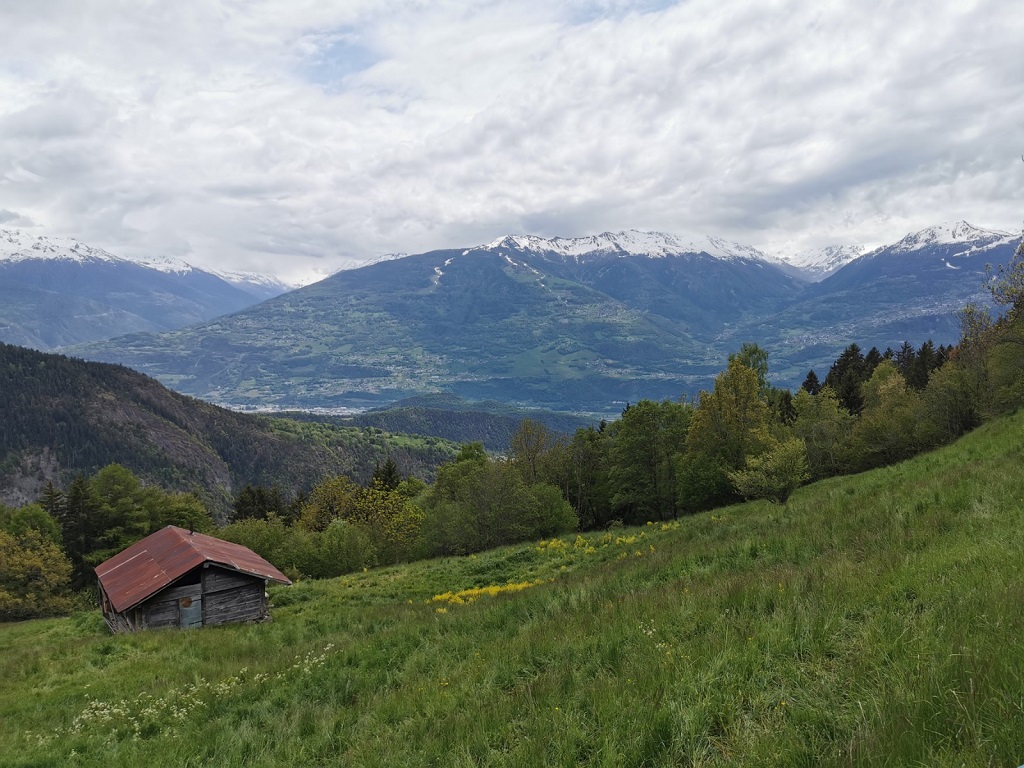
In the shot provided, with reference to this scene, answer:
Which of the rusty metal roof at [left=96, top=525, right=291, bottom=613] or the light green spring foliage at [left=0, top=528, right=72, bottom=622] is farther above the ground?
the rusty metal roof at [left=96, top=525, right=291, bottom=613]

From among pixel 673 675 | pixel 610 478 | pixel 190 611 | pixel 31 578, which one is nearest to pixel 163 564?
pixel 190 611

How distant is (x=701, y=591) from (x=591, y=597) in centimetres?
279

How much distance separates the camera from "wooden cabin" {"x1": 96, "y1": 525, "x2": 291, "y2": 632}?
82.0ft

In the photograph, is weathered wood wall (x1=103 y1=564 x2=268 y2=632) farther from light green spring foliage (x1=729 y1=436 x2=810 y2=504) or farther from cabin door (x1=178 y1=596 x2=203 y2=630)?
light green spring foliage (x1=729 y1=436 x2=810 y2=504)

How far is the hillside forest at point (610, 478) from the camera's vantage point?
1550 inches

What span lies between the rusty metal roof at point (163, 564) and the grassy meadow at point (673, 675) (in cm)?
1037

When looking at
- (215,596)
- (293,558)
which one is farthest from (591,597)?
(293,558)

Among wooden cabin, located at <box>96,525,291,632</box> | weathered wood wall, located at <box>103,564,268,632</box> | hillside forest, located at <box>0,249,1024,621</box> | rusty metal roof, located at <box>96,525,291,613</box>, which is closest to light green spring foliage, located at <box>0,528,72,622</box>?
hillside forest, located at <box>0,249,1024,621</box>

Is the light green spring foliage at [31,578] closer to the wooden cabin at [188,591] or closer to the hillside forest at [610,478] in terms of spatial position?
the hillside forest at [610,478]

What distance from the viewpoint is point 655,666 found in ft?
19.6

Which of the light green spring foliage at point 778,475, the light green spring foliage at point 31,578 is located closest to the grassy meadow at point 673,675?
the light green spring foliage at point 778,475

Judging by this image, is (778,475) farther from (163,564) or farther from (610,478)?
(163,564)

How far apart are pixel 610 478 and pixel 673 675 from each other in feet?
159

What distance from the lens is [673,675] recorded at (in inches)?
Result: 222
